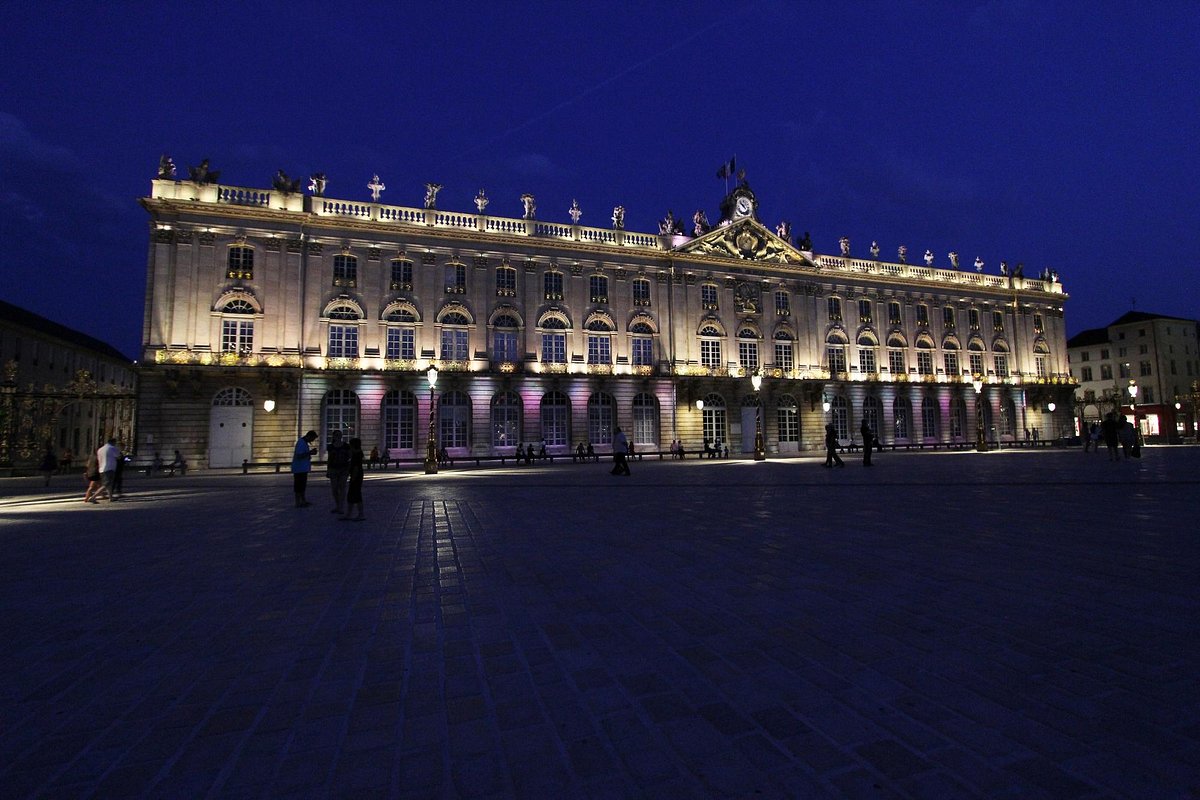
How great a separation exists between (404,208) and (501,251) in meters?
5.86

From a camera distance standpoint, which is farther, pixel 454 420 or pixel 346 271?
pixel 454 420

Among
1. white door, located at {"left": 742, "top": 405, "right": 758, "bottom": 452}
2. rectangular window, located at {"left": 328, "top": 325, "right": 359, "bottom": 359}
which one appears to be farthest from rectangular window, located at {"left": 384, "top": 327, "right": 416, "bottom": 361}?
white door, located at {"left": 742, "top": 405, "right": 758, "bottom": 452}

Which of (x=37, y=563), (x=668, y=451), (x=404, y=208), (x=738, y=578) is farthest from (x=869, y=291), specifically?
(x=37, y=563)

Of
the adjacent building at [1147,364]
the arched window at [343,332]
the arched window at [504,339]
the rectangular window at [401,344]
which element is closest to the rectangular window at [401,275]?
the rectangular window at [401,344]

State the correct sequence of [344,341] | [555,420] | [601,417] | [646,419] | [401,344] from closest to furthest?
1. [344,341]
2. [401,344]
3. [555,420]
4. [601,417]
5. [646,419]

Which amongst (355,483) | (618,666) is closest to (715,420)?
(355,483)

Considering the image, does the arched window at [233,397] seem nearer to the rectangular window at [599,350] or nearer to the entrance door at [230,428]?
the entrance door at [230,428]

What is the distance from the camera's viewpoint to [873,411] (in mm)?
42875

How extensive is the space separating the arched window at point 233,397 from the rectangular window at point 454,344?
10046mm

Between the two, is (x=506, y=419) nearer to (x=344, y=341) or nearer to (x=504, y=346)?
(x=504, y=346)

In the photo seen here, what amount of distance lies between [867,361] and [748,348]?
10.1 meters

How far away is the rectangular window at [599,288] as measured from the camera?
121ft

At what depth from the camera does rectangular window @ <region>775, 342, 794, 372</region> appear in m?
40.8

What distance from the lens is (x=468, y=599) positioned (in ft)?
16.0
